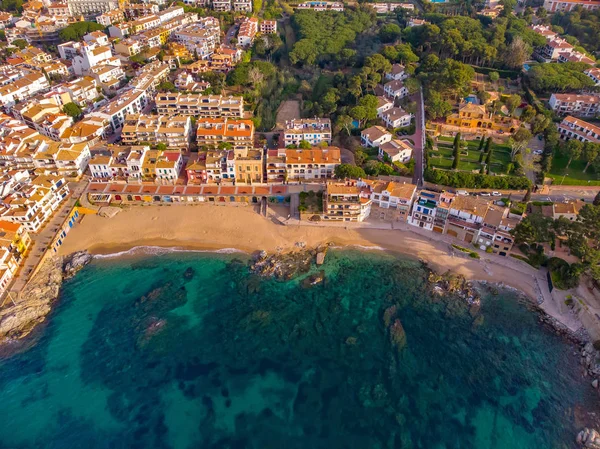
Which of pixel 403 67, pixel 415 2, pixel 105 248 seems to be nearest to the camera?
pixel 105 248

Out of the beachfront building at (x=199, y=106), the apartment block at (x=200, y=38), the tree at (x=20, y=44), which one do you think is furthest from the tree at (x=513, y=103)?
the tree at (x=20, y=44)

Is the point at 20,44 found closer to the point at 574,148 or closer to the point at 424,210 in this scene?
the point at 424,210

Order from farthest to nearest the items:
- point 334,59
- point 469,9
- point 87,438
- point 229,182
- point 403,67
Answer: point 469,9 < point 334,59 < point 403,67 < point 229,182 < point 87,438

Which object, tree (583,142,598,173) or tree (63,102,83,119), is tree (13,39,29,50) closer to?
tree (63,102,83,119)

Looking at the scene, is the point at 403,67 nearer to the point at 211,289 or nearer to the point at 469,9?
the point at 469,9

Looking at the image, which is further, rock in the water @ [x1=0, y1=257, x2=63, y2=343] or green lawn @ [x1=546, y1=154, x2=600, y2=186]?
green lawn @ [x1=546, y1=154, x2=600, y2=186]

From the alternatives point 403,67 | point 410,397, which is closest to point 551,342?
point 410,397

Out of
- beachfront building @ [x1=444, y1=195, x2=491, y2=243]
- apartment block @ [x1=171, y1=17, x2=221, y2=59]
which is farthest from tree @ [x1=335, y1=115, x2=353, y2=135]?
apartment block @ [x1=171, y1=17, x2=221, y2=59]
